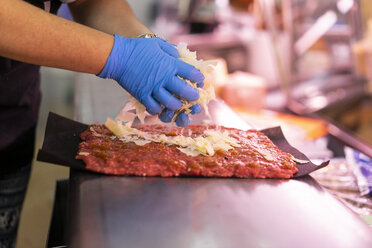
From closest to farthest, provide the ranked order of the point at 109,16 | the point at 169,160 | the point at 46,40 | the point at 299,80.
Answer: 1. the point at 46,40
2. the point at 169,160
3. the point at 109,16
4. the point at 299,80

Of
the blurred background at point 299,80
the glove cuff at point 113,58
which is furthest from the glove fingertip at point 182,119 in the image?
the blurred background at point 299,80

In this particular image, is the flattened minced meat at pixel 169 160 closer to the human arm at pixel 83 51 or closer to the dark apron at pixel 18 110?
the human arm at pixel 83 51

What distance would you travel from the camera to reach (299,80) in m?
3.30

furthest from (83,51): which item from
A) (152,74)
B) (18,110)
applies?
(18,110)

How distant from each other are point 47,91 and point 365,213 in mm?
5006

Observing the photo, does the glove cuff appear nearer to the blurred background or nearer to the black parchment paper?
the black parchment paper

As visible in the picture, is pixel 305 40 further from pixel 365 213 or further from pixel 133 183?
pixel 133 183

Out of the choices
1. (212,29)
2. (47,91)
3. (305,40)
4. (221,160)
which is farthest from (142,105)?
(47,91)

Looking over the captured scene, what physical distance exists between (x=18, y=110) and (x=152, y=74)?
0.94 meters

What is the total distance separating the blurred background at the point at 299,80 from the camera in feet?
8.25

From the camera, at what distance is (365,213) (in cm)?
139

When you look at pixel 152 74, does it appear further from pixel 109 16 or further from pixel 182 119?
pixel 109 16

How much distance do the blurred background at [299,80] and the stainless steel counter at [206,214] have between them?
61 centimetres

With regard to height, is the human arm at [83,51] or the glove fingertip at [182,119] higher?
the human arm at [83,51]
